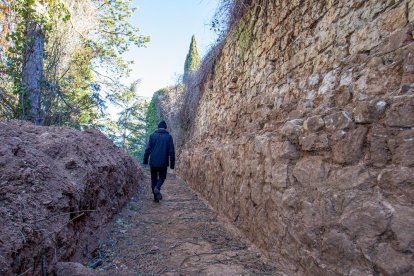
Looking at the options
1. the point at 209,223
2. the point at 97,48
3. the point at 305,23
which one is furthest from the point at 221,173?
the point at 97,48

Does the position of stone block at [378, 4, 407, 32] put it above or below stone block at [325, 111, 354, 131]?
above

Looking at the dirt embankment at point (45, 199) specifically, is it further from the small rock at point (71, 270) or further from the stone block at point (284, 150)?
the stone block at point (284, 150)

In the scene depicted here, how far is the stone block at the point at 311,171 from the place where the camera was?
227 cm

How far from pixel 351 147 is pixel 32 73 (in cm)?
640

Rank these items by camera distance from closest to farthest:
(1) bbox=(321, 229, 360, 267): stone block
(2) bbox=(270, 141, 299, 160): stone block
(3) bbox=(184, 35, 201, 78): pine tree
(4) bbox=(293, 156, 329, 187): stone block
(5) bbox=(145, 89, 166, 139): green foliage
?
(1) bbox=(321, 229, 360, 267): stone block
(4) bbox=(293, 156, 329, 187): stone block
(2) bbox=(270, 141, 299, 160): stone block
(3) bbox=(184, 35, 201, 78): pine tree
(5) bbox=(145, 89, 166, 139): green foliage

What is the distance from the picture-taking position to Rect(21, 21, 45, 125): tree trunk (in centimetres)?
604

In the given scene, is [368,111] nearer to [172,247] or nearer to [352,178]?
[352,178]

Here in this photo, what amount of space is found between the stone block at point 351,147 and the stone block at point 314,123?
0.24 meters

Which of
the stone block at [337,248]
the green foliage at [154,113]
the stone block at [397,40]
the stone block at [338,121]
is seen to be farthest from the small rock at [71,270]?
the green foliage at [154,113]

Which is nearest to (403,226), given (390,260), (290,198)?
(390,260)

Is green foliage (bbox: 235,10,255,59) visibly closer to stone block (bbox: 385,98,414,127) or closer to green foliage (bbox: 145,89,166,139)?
stone block (bbox: 385,98,414,127)

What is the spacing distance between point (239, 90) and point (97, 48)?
5.80 metres

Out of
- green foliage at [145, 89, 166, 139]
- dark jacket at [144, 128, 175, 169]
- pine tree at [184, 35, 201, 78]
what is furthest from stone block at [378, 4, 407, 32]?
pine tree at [184, 35, 201, 78]

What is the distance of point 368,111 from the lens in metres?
1.85
